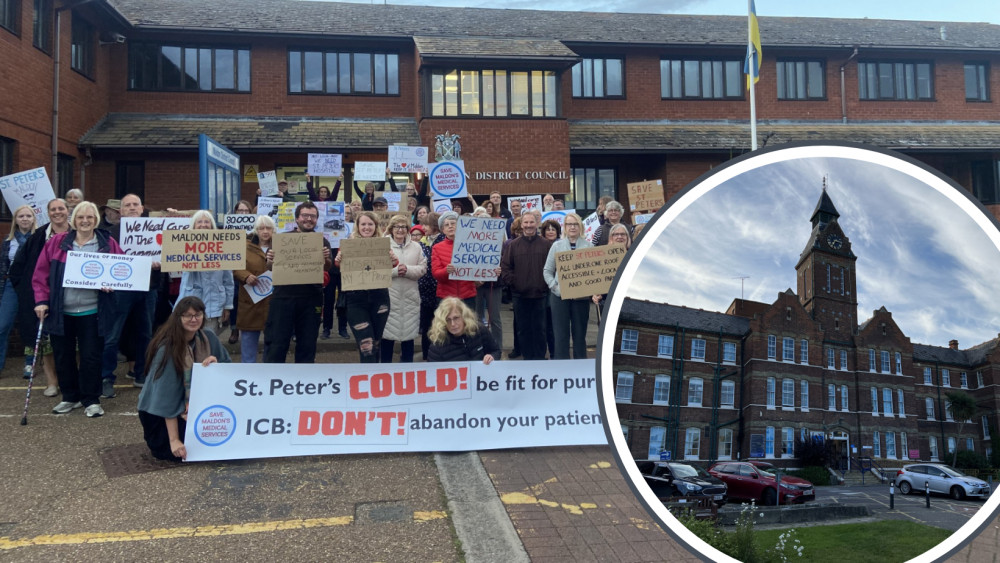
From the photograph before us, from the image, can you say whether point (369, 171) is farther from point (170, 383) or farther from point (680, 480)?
point (680, 480)

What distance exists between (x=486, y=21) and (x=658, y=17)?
699 cm

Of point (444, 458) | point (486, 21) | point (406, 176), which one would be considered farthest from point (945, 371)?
point (486, 21)

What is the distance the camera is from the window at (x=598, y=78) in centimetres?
2592

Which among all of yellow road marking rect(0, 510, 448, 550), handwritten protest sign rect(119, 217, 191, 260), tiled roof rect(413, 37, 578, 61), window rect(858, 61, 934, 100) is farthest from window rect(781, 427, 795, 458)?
window rect(858, 61, 934, 100)

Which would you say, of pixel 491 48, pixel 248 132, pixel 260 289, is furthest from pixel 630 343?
pixel 491 48

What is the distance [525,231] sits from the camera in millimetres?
8367

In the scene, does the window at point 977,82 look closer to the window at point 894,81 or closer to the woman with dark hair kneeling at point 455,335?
the window at point 894,81

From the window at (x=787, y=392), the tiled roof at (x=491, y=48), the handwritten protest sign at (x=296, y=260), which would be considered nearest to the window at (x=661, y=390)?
the window at (x=787, y=392)

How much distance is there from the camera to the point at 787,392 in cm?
140

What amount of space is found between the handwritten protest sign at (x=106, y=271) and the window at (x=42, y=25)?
47.4 ft

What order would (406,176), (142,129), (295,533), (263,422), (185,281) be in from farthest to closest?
(406,176), (142,129), (185,281), (263,422), (295,533)

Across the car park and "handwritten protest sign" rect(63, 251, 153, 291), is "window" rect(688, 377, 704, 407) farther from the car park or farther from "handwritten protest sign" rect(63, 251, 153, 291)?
"handwritten protest sign" rect(63, 251, 153, 291)

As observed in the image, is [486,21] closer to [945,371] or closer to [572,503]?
[572,503]

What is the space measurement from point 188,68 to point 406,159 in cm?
1219
